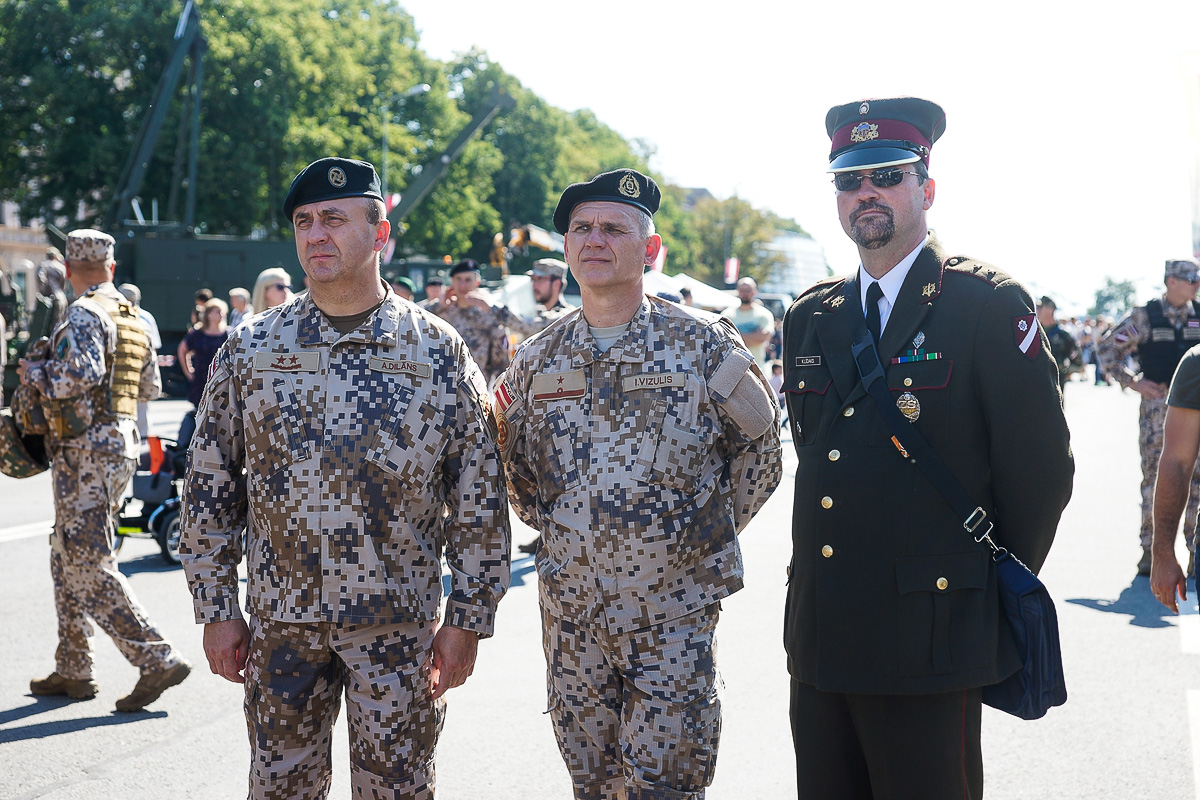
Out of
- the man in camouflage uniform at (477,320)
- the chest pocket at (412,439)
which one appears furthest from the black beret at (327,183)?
the man in camouflage uniform at (477,320)

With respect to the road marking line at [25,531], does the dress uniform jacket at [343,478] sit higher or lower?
higher

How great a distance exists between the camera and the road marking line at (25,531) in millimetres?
9188

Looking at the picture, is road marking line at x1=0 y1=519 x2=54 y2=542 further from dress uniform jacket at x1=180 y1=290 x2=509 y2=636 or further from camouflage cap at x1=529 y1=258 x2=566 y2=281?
dress uniform jacket at x1=180 y1=290 x2=509 y2=636

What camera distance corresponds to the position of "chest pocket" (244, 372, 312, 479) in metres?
3.11

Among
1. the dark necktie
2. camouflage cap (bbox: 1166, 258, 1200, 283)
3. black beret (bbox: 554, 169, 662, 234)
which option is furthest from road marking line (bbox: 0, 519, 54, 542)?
camouflage cap (bbox: 1166, 258, 1200, 283)

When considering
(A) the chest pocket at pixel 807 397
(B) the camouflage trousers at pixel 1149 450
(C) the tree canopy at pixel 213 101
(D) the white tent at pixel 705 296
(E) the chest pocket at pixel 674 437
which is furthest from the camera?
(C) the tree canopy at pixel 213 101

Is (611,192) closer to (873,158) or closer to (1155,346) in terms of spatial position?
(873,158)

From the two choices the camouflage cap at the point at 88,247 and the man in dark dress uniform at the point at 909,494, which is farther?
the camouflage cap at the point at 88,247

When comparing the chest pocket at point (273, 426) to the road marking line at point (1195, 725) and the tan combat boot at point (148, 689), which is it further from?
the road marking line at point (1195, 725)

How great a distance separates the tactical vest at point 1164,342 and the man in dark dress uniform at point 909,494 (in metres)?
5.91

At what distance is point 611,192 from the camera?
134 inches

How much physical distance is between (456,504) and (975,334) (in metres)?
1.50

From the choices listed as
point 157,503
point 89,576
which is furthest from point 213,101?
point 89,576

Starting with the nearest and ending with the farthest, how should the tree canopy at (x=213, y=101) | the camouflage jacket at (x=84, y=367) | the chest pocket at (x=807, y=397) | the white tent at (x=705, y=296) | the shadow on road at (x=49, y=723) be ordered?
the chest pocket at (x=807, y=397), the shadow on road at (x=49, y=723), the camouflage jacket at (x=84, y=367), the white tent at (x=705, y=296), the tree canopy at (x=213, y=101)
